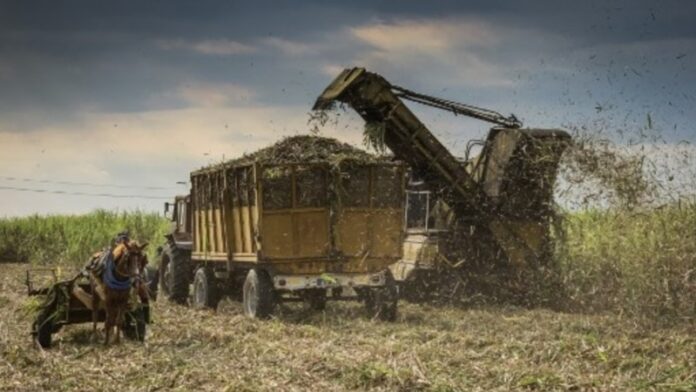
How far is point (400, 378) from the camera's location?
28.4 feet

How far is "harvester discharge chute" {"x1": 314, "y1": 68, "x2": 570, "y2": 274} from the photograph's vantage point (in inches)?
629

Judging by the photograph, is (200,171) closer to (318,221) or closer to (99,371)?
(318,221)

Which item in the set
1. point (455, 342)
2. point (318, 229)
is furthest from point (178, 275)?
point (455, 342)

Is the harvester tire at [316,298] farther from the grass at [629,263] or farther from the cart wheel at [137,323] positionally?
the grass at [629,263]

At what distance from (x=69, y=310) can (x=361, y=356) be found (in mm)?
4166

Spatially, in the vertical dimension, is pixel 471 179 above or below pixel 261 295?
above

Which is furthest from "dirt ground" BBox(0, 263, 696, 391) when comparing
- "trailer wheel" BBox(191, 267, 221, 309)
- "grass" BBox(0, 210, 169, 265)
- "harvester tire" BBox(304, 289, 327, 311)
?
"grass" BBox(0, 210, 169, 265)

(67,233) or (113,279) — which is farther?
(67,233)

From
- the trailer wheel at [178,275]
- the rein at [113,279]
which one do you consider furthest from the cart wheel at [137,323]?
the trailer wheel at [178,275]

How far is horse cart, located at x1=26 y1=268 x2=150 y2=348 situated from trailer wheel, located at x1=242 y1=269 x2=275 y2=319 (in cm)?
270

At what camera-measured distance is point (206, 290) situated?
17.2 m

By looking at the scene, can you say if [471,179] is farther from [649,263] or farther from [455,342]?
[455,342]

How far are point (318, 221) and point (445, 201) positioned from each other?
11.8ft

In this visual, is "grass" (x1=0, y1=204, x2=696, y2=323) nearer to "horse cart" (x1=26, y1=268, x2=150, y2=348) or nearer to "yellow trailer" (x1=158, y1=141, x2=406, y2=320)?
"yellow trailer" (x1=158, y1=141, x2=406, y2=320)
